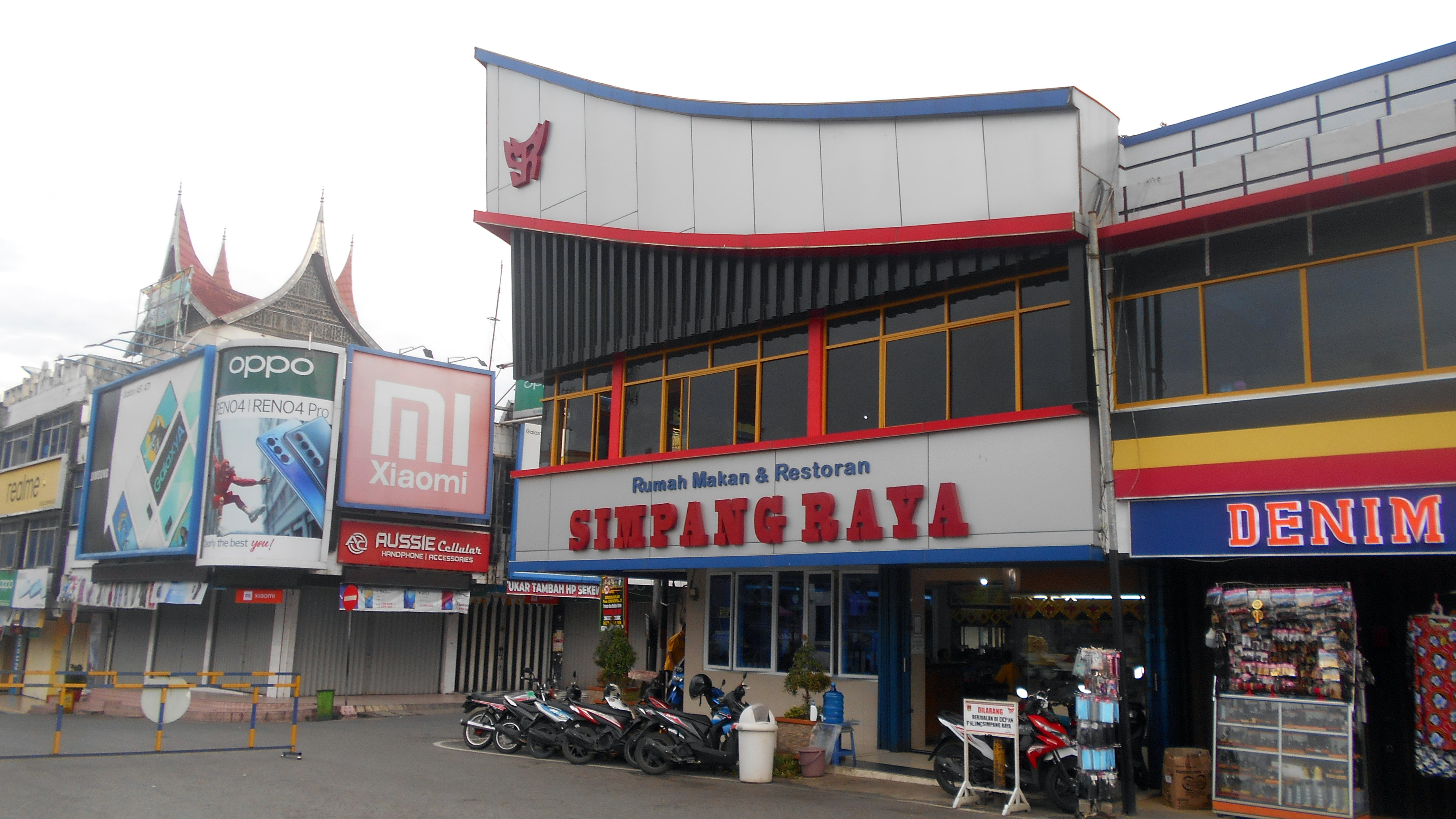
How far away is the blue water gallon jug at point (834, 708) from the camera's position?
49.9 ft

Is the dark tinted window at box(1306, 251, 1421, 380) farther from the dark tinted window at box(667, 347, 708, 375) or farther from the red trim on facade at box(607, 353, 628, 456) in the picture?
the red trim on facade at box(607, 353, 628, 456)

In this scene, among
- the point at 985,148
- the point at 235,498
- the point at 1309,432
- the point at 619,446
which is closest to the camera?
the point at 1309,432

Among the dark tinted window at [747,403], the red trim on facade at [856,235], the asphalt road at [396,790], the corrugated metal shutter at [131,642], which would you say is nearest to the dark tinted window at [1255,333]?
the red trim on facade at [856,235]

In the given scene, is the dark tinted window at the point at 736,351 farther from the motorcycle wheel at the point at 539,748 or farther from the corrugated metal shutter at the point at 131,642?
the corrugated metal shutter at the point at 131,642

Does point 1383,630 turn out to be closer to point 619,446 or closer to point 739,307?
point 739,307

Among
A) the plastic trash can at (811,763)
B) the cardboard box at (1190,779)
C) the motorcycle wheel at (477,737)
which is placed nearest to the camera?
the cardboard box at (1190,779)

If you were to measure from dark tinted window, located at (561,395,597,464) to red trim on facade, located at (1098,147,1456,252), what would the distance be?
411 inches

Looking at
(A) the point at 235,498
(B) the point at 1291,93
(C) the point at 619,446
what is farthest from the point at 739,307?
(A) the point at 235,498

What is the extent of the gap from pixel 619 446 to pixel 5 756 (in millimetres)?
10196

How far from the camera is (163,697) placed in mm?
15016

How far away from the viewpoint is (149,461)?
29469 millimetres

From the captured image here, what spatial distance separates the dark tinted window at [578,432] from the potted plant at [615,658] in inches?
134

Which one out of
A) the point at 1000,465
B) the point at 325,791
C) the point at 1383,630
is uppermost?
the point at 1000,465

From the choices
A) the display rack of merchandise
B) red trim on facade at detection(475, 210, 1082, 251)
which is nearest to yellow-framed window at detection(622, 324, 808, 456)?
red trim on facade at detection(475, 210, 1082, 251)
